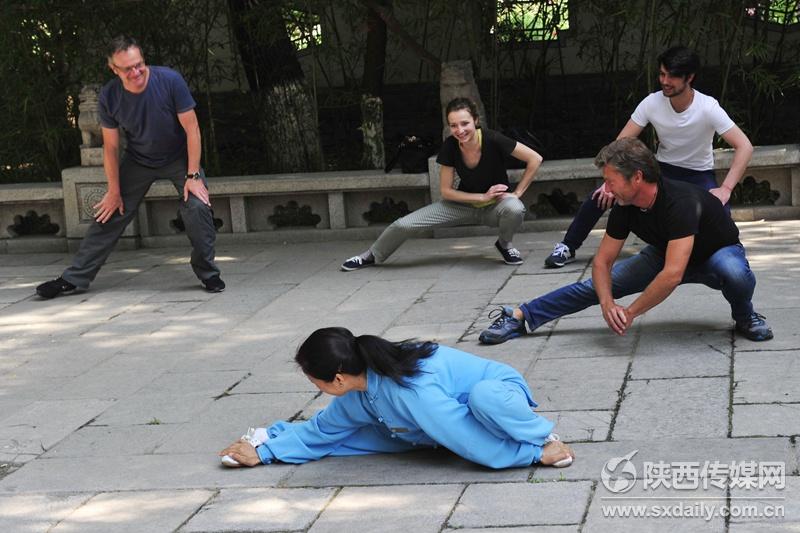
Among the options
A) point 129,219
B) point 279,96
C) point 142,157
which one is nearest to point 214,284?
point 129,219

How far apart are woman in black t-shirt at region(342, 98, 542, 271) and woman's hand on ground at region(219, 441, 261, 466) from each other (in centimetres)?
328

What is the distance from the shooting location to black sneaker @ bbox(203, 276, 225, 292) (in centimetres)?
726

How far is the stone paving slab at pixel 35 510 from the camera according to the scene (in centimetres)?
385

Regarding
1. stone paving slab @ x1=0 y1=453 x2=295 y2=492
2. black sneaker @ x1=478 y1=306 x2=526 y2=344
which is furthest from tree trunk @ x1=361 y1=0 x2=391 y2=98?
stone paving slab @ x1=0 y1=453 x2=295 y2=492

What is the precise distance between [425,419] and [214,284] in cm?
363

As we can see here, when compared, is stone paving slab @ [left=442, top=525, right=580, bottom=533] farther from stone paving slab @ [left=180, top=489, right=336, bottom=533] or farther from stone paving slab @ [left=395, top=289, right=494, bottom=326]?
stone paving slab @ [left=395, top=289, right=494, bottom=326]

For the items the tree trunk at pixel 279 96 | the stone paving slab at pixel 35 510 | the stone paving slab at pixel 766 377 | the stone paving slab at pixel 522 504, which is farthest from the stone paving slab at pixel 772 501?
the tree trunk at pixel 279 96

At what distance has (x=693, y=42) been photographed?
9148 millimetres

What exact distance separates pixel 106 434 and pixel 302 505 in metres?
1.27

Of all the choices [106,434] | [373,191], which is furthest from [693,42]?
[106,434]

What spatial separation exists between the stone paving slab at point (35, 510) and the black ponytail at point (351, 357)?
3.11 feet

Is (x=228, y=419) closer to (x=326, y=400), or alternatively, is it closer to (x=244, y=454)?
(x=326, y=400)

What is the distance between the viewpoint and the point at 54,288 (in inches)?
291

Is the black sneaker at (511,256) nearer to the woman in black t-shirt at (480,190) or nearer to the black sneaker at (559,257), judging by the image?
the woman in black t-shirt at (480,190)
